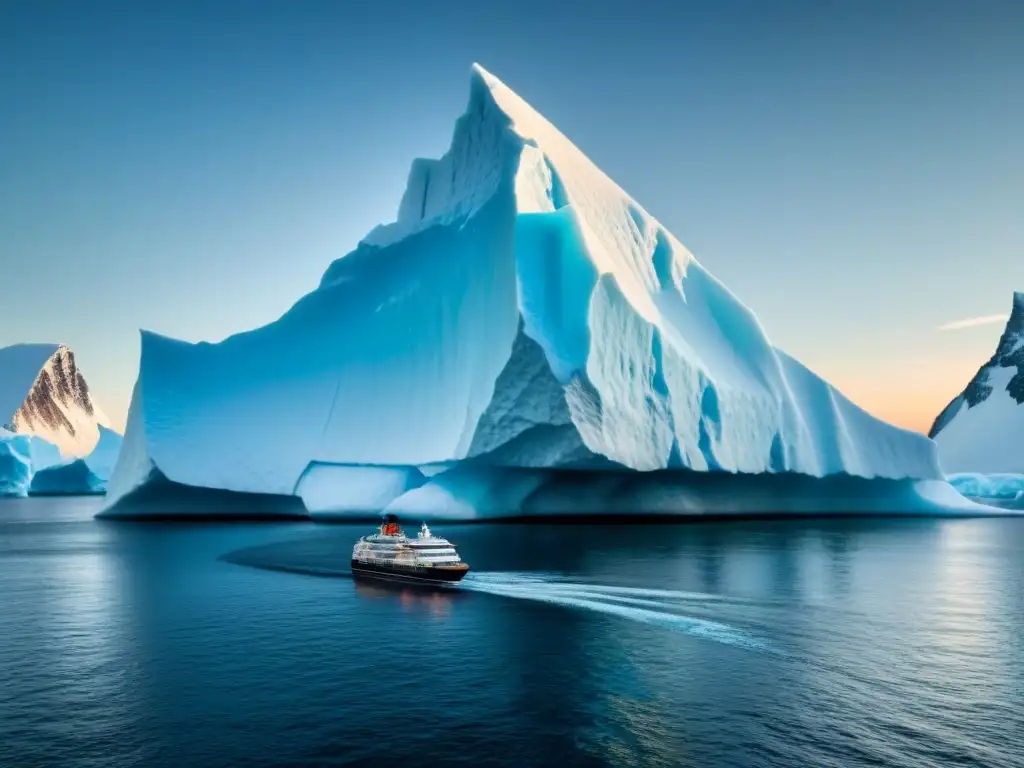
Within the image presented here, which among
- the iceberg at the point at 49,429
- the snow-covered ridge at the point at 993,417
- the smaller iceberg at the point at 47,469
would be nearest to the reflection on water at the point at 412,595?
the smaller iceberg at the point at 47,469

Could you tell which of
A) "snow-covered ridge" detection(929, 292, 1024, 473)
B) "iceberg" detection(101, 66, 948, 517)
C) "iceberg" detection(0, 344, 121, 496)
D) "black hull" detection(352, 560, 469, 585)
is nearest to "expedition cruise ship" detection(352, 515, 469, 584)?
"black hull" detection(352, 560, 469, 585)

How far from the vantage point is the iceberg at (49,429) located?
3302 inches

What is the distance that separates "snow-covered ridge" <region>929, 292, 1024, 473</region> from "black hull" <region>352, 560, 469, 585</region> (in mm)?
78599

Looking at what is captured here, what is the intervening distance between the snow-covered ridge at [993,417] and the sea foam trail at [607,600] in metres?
77.7

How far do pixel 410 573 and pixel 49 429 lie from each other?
446ft

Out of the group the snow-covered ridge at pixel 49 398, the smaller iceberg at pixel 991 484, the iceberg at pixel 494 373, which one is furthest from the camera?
the snow-covered ridge at pixel 49 398

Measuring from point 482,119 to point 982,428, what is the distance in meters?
75.2

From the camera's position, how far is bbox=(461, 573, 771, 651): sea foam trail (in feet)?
42.3

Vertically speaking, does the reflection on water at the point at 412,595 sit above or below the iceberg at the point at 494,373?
below

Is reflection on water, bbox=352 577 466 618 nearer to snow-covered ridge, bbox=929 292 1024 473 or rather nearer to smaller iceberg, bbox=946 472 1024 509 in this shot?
smaller iceberg, bbox=946 472 1024 509

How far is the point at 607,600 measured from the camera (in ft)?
51.5

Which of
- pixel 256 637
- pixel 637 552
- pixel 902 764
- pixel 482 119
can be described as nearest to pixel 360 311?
pixel 482 119

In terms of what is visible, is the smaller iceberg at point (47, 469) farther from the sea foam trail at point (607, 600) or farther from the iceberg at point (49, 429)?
the sea foam trail at point (607, 600)

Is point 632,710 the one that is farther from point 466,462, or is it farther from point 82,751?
point 466,462
